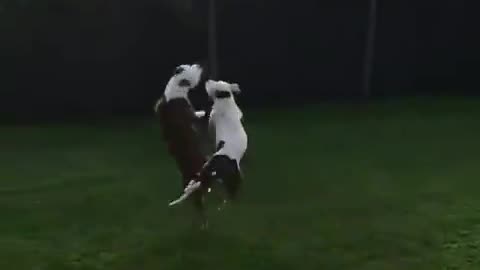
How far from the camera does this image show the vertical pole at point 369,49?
16.0 metres

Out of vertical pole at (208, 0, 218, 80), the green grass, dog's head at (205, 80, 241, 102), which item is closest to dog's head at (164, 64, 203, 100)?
dog's head at (205, 80, 241, 102)

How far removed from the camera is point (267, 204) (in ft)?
25.3

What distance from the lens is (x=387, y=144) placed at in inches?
426

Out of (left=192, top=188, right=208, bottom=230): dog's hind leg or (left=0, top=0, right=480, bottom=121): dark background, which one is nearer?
(left=192, top=188, right=208, bottom=230): dog's hind leg

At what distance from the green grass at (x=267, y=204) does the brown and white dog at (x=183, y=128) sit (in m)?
0.60

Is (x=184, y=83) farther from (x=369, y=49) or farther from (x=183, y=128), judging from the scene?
(x=369, y=49)

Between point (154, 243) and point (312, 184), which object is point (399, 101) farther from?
point (154, 243)

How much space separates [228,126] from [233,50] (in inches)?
354

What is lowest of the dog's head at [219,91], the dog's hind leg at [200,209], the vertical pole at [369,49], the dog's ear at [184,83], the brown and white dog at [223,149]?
the vertical pole at [369,49]

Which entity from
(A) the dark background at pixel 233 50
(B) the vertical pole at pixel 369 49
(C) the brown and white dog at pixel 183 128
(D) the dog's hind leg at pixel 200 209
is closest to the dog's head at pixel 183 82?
(C) the brown and white dog at pixel 183 128

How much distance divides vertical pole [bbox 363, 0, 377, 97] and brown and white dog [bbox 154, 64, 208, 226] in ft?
33.2

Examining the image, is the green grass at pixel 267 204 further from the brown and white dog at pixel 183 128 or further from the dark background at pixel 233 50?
the dark background at pixel 233 50

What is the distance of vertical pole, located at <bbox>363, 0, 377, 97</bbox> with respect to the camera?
52.6 feet

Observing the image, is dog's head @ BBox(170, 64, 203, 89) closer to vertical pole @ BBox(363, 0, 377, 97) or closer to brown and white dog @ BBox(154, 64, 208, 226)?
brown and white dog @ BBox(154, 64, 208, 226)
